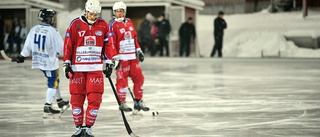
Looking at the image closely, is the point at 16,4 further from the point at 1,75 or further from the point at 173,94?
the point at 173,94

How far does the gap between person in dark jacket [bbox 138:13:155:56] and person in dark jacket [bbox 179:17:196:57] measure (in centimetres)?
124

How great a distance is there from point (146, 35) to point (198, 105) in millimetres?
17106

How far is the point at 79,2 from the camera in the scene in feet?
116

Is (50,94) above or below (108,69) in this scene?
below

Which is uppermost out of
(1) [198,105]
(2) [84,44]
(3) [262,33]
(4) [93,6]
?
(4) [93,6]

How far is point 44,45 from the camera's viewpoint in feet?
37.7

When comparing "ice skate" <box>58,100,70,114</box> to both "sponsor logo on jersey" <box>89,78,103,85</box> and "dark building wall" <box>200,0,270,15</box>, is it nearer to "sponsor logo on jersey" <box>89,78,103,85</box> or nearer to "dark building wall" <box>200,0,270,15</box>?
"sponsor logo on jersey" <box>89,78,103,85</box>

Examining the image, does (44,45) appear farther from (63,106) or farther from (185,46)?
(185,46)

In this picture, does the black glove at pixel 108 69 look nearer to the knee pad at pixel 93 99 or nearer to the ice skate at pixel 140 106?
the knee pad at pixel 93 99

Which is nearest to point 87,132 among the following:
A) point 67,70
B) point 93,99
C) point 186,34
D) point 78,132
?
point 78,132

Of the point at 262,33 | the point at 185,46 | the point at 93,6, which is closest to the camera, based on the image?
the point at 93,6

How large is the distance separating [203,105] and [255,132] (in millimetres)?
3297

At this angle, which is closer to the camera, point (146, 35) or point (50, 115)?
point (50, 115)

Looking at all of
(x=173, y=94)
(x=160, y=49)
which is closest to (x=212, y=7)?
(x=160, y=49)
